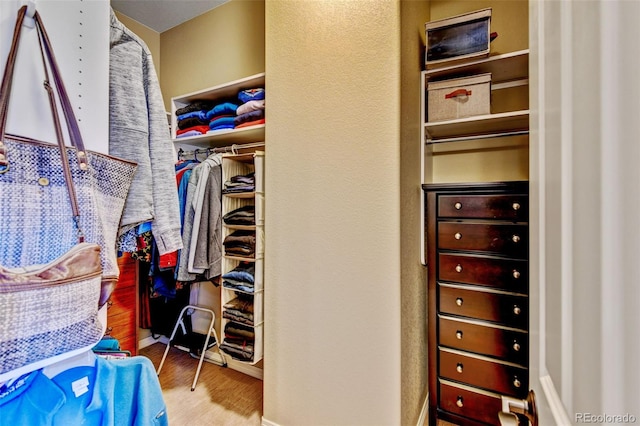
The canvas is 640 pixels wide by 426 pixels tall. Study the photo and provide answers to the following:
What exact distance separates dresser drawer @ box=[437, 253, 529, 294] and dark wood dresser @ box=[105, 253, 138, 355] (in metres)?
2.09

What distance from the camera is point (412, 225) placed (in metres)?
1.53

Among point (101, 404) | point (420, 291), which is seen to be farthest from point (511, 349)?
point (101, 404)

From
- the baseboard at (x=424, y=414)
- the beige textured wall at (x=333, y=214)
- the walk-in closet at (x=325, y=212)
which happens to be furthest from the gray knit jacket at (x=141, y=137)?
the baseboard at (x=424, y=414)

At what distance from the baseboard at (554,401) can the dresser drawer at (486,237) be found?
0.96m

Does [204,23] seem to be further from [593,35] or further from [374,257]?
[593,35]

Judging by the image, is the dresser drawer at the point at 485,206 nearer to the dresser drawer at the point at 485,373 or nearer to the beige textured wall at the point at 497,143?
the beige textured wall at the point at 497,143

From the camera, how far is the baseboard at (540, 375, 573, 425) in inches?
17.8

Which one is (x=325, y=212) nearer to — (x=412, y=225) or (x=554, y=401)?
(x=412, y=225)

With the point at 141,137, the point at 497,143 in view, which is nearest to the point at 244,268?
the point at 141,137

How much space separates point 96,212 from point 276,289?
1.10 metres

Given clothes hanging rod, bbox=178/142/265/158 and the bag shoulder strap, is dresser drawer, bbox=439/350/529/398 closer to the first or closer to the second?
the bag shoulder strap

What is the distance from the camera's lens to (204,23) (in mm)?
2564

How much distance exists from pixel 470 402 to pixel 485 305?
1.66ft

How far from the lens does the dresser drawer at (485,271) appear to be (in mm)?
1388
